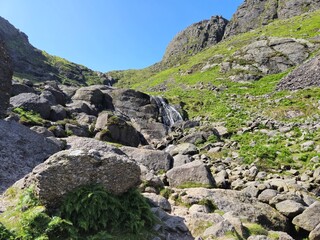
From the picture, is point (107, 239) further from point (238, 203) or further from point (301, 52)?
point (301, 52)

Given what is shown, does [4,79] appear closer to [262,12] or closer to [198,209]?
[198,209]

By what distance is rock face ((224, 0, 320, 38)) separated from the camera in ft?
455

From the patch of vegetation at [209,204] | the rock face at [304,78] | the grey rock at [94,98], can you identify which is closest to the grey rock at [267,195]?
the patch of vegetation at [209,204]

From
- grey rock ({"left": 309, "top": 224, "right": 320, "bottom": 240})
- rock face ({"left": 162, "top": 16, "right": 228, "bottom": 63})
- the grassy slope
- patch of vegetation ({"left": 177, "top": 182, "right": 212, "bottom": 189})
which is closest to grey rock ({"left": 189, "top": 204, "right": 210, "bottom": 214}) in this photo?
patch of vegetation ({"left": 177, "top": 182, "right": 212, "bottom": 189})

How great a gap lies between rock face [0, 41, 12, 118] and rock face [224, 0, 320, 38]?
449 feet

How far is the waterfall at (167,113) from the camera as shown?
49.2 metres

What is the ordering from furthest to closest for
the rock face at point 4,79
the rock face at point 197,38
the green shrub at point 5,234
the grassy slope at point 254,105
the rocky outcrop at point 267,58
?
the rock face at point 197,38 → the rocky outcrop at point 267,58 → the grassy slope at point 254,105 → the rock face at point 4,79 → the green shrub at point 5,234

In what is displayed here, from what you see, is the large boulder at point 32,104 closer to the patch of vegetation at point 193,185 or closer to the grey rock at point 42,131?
the grey rock at point 42,131

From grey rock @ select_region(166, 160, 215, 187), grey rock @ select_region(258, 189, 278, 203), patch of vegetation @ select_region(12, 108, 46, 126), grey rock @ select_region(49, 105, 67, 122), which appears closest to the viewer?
grey rock @ select_region(258, 189, 278, 203)

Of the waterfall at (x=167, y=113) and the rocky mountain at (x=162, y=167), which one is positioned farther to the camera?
the waterfall at (x=167, y=113)

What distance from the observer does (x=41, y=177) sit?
416 inches

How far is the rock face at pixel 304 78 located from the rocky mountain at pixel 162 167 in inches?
9.0

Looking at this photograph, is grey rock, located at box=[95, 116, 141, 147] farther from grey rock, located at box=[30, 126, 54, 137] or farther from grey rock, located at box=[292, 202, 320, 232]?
grey rock, located at box=[292, 202, 320, 232]

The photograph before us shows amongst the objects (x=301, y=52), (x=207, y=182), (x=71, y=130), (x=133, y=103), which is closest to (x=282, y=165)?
(x=207, y=182)
